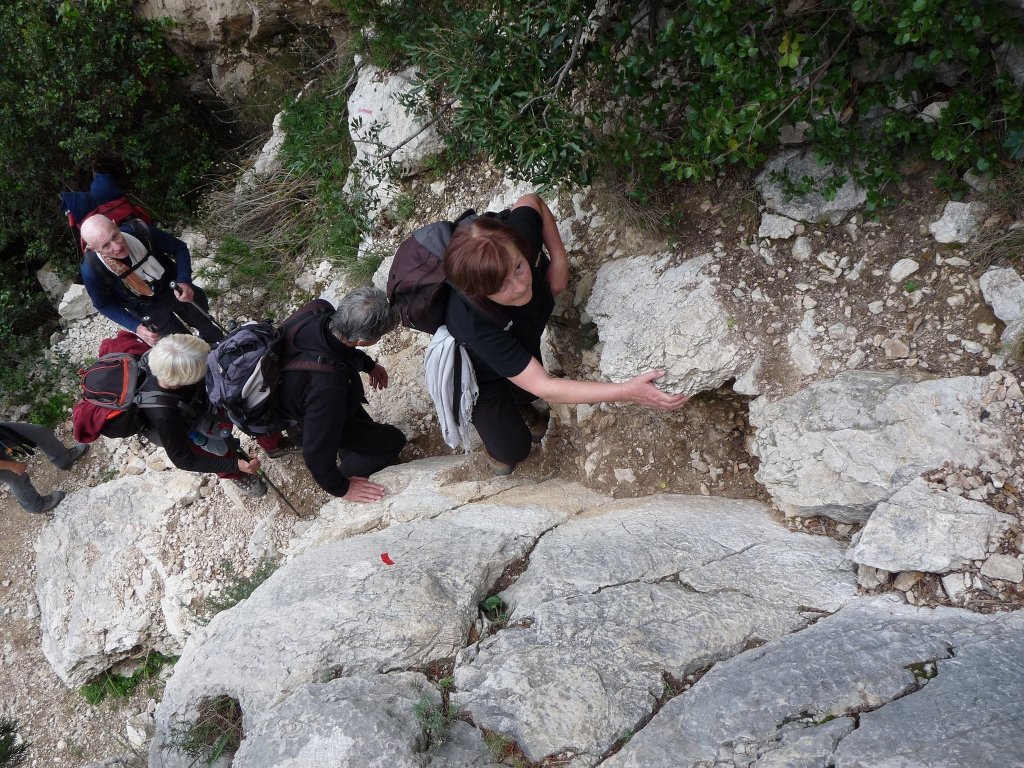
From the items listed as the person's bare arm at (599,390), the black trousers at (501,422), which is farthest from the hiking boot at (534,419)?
the person's bare arm at (599,390)

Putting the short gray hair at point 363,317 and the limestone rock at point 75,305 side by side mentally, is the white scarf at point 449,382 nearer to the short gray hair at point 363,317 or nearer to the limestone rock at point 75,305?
the short gray hair at point 363,317

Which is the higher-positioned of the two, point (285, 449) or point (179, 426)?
point (179, 426)

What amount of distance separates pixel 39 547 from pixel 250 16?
21.0 feet

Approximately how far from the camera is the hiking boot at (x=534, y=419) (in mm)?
4723

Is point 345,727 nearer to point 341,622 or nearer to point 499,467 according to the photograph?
point 341,622

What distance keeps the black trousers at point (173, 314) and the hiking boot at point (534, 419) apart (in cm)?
271

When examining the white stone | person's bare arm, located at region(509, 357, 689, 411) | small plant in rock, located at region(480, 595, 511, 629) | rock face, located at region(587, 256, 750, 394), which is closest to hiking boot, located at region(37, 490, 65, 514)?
small plant in rock, located at region(480, 595, 511, 629)

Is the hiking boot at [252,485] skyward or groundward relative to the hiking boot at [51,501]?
groundward

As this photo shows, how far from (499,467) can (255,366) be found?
1.76m

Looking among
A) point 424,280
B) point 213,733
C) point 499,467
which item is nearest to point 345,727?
point 213,733

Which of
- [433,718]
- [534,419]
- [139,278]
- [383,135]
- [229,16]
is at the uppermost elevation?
[229,16]

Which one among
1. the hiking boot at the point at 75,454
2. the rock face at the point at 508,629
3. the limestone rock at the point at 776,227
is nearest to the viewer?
the rock face at the point at 508,629

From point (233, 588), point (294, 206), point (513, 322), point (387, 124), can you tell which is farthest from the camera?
point (294, 206)

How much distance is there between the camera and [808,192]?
3.36 m
